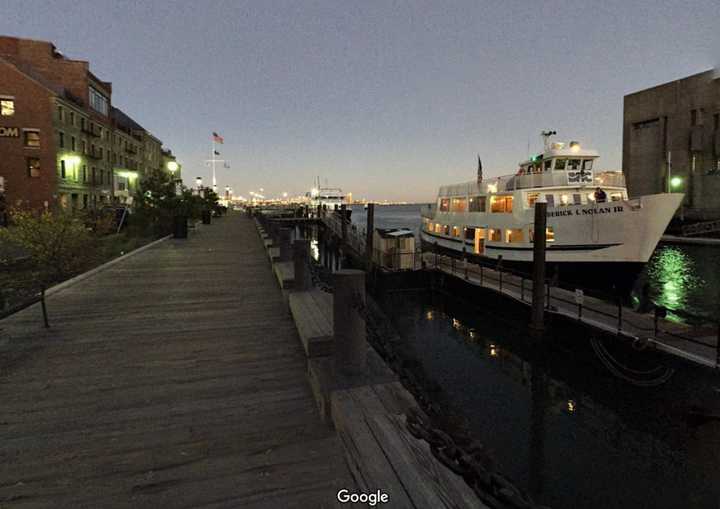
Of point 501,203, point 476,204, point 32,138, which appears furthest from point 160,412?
point 32,138

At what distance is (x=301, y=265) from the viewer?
8.20 meters

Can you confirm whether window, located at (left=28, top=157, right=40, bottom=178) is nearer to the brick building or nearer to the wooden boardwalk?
the brick building

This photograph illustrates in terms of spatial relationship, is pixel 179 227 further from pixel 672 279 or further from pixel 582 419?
pixel 672 279

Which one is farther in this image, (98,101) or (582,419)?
(98,101)

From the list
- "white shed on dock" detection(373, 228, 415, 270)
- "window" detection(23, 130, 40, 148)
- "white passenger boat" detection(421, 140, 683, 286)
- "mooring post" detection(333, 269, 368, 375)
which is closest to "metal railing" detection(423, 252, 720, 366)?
"white passenger boat" detection(421, 140, 683, 286)

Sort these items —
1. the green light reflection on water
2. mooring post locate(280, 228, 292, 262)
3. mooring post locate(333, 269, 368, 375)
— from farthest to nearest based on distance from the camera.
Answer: the green light reflection on water, mooring post locate(280, 228, 292, 262), mooring post locate(333, 269, 368, 375)

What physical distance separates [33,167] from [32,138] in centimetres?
260

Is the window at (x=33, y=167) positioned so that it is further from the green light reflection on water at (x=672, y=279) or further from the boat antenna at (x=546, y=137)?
the green light reflection on water at (x=672, y=279)

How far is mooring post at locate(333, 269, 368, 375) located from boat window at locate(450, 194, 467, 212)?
82.2 feet

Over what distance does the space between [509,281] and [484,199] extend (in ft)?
27.5

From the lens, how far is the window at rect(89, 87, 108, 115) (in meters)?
45.5

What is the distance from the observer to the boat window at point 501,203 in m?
23.4

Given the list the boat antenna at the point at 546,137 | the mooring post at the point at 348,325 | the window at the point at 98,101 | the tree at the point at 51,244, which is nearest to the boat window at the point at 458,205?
the boat antenna at the point at 546,137

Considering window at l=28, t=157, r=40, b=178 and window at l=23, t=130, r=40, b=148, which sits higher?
window at l=23, t=130, r=40, b=148
